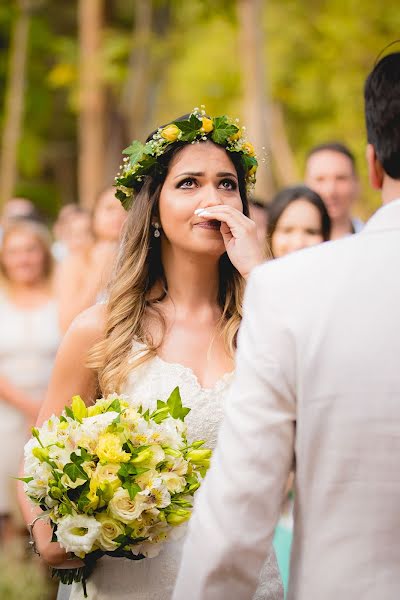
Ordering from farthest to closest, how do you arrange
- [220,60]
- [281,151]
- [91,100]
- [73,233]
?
[281,151]
[220,60]
[91,100]
[73,233]

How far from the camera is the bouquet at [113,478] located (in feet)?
8.86

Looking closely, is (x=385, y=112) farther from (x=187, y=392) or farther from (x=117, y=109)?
(x=117, y=109)

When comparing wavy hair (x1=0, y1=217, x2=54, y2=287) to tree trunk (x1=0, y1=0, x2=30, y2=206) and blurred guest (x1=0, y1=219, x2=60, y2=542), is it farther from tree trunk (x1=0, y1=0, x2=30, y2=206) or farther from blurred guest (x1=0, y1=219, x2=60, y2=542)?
tree trunk (x1=0, y1=0, x2=30, y2=206)

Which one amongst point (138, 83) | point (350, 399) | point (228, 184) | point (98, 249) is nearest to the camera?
point (350, 399)

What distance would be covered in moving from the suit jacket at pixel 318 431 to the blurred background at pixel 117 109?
2.24m

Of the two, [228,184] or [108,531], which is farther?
[228,184]

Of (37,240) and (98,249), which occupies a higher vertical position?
(37,240)

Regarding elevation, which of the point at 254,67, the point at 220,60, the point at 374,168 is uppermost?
the point at 220,60

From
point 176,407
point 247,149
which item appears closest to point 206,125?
point 247,149

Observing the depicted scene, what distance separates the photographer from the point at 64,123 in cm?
2677

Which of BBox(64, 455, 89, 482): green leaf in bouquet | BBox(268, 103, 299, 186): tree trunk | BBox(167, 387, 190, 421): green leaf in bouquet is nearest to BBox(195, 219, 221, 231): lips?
BBox(167, 387, 190, 421): green leaf in bouquet

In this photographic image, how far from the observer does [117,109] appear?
16359 millimetres

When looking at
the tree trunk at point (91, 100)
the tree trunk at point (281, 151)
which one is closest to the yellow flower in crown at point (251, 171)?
the tree trunk at point (91, 100)

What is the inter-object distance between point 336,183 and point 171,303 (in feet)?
10.5
